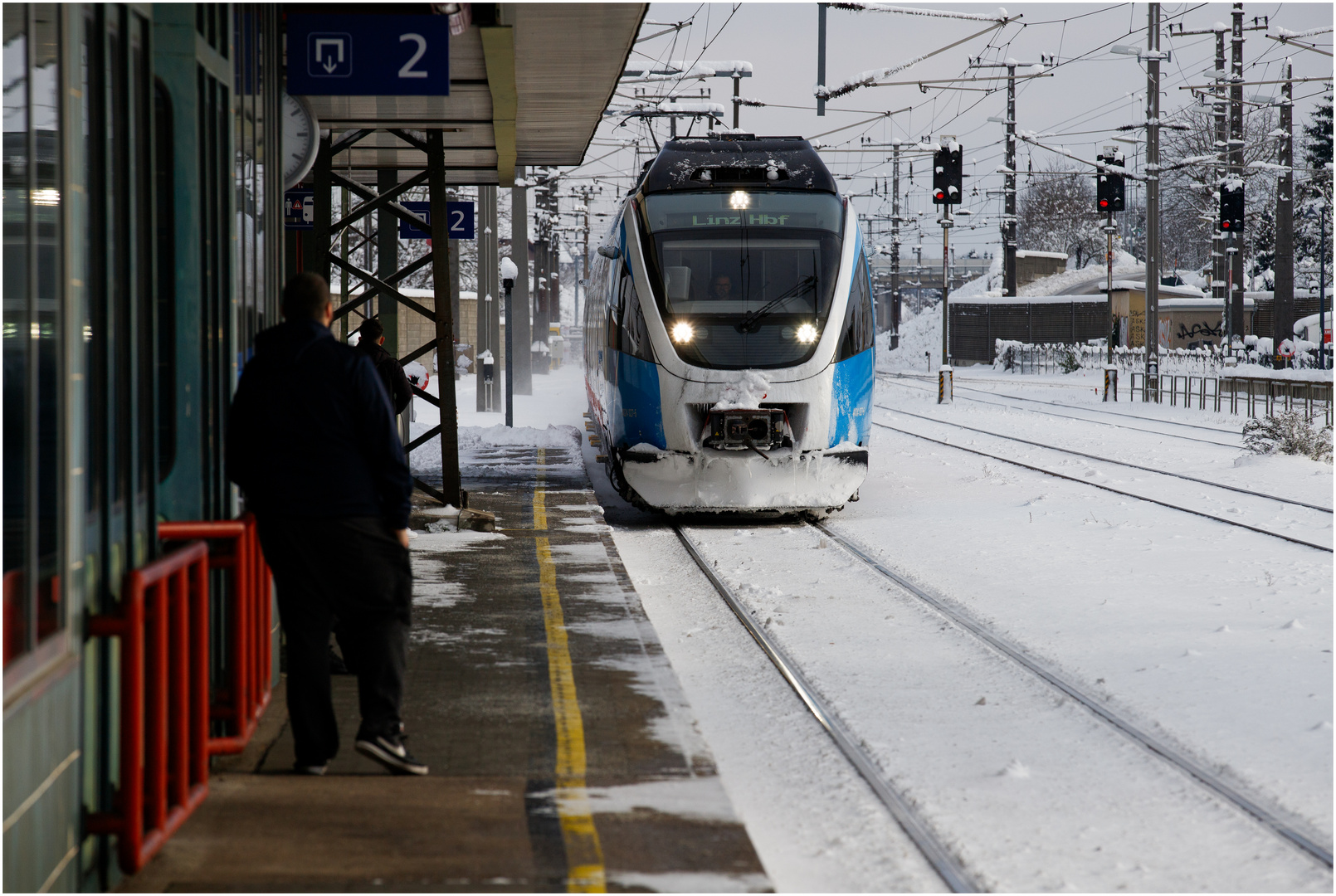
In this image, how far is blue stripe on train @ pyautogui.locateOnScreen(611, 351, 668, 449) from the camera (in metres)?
12.3

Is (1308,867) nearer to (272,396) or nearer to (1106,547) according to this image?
(272,396)

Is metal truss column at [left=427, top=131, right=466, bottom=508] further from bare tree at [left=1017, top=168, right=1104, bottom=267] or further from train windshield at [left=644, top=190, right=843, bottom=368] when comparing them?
bare tree at [left=1017, top=168, right=1104, bottom=267]

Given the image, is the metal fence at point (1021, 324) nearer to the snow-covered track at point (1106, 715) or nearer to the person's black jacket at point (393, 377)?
the person's black jacket at point (393, 377)

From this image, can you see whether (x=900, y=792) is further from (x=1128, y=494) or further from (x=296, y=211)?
(x=1128, y=494)

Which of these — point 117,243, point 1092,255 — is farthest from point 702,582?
point 1092,255

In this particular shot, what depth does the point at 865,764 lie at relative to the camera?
228 inches

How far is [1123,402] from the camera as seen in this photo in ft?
103

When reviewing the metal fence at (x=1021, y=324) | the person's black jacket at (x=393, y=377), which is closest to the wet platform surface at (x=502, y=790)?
the person's black jacket at (x=393, y=377)

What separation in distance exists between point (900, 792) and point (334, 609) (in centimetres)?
230

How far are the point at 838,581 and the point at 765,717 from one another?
3.59 metres

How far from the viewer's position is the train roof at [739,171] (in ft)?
43.3

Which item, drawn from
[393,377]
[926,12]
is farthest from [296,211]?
[926,12]

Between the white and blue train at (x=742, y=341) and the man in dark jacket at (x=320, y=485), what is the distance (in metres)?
7.46

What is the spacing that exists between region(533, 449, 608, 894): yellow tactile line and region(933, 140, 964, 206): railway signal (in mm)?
21649
